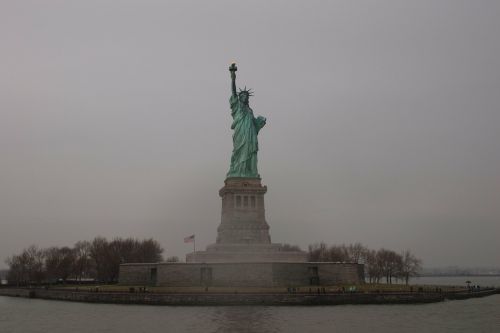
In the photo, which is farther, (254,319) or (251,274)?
(251,274)

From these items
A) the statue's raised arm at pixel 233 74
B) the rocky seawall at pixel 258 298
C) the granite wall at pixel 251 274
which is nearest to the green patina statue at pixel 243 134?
the statue's raised arm at pixel 233 74

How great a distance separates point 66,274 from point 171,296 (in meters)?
39.7

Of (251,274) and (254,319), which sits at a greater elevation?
(251,274)

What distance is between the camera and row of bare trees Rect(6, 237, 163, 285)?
7394 centimetres

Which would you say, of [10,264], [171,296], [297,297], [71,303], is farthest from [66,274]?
[297,297]

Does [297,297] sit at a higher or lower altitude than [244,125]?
lower

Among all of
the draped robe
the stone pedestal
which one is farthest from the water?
the draped robe

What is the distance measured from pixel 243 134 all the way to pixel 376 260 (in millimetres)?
34002

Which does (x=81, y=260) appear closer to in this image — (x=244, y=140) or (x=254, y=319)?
(x=244, y=140)


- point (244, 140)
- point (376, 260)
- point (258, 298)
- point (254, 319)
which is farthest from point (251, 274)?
point (376, 260)

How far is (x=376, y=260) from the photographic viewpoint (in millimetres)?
79438

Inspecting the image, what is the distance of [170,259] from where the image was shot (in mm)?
105250

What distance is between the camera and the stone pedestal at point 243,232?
1964 inches

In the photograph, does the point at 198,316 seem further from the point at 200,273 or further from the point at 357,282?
the point at 357,282
